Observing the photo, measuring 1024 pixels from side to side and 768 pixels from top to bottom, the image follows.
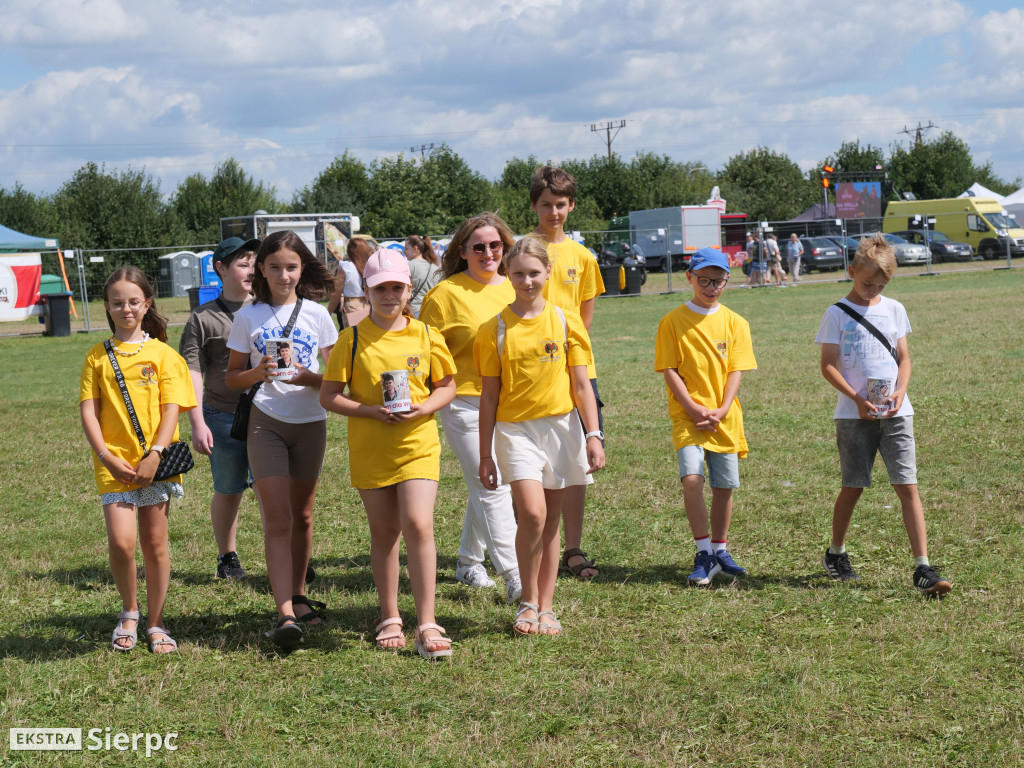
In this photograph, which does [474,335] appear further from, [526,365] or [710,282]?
[710,282]

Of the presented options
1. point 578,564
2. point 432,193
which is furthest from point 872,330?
point 432,193

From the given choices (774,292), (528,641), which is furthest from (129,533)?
(774,292)

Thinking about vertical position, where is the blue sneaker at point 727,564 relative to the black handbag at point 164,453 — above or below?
below

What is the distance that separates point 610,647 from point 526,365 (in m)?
1.33

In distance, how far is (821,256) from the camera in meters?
40.3

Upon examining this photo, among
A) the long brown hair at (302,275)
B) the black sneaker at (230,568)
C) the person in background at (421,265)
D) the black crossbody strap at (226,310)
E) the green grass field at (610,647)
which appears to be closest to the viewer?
the green grass field at (610,647)

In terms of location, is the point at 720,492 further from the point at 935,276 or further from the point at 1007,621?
the point at 935,276

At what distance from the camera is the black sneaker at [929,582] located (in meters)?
5.11

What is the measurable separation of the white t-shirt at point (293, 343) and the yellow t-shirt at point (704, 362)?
1.87m

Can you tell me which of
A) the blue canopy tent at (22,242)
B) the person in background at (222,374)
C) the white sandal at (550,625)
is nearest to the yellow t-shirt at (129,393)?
the person in background at (222,374)

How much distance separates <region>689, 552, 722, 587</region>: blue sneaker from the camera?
18.1ft

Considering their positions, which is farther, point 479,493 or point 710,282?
point 710,282

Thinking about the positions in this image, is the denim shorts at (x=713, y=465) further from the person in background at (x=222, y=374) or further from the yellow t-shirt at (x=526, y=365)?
the person in background at (x=222, y=374)

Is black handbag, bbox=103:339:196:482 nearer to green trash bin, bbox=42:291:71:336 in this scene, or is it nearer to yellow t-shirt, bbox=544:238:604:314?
yellow t-shirt, bbox=544:238:604:314
